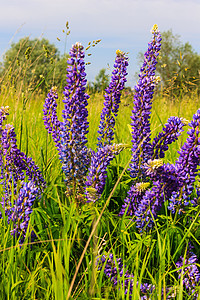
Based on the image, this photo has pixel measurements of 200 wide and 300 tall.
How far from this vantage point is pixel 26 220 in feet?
6.57

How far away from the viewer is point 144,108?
2.23 m

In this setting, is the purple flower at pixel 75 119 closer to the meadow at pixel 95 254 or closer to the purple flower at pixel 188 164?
the meadow at pixel 95 254

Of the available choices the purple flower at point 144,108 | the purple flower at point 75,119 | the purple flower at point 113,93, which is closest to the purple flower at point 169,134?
the purple flower at point 144,108

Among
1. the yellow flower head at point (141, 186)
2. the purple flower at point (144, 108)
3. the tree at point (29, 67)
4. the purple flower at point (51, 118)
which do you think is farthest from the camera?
the tree at point (29, 67)

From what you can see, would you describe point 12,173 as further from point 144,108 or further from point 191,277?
point 191,277

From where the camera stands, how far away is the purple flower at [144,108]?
223 cm

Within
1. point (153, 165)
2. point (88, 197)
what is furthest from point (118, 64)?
point (88, 197)

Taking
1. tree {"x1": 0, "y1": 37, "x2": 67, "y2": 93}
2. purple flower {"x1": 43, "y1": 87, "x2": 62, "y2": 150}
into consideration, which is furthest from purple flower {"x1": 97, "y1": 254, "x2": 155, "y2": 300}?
tree {"x1": 0, "y1": 37, "x2": 67, "y2": 93}

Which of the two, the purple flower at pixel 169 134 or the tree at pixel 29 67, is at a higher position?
the tree at pixel 29 67

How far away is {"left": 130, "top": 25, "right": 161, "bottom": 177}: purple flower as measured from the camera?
2.23 m

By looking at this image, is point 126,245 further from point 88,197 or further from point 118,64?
point 118,64

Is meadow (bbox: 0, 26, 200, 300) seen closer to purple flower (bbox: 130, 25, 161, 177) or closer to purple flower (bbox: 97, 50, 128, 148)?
purple flower (bbox: 130, 25, 161, 177)

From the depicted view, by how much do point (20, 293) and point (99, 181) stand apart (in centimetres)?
85

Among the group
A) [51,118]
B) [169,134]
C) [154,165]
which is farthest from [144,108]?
[51,118]
